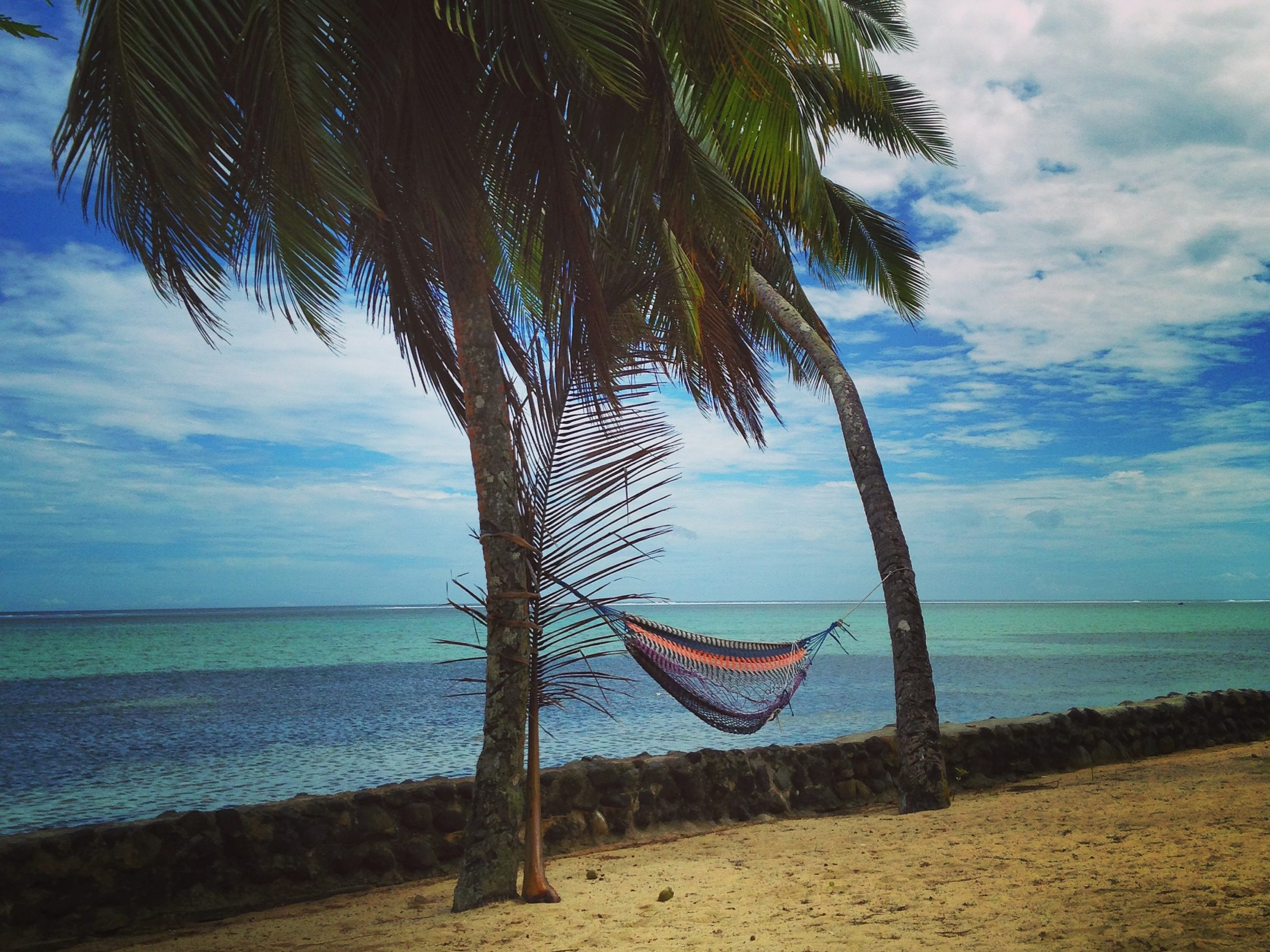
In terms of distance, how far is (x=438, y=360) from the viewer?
3535 mm

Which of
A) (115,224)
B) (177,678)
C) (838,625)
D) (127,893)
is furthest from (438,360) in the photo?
(177,678)

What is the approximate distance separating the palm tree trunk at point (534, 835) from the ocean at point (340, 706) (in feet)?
3.36

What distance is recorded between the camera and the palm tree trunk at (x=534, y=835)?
2.65 metres

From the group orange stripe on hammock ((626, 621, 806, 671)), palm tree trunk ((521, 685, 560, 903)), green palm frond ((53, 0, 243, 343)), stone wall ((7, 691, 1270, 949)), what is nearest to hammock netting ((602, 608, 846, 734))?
orange stripe on hammock ((626, 621, 806, 671))

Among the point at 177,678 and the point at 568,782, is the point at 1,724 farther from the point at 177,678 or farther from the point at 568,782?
the point at 568,782

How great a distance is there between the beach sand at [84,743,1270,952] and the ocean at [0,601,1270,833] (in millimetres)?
1075

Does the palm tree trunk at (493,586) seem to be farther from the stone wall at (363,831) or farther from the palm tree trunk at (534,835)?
the stone wall at (363,831)

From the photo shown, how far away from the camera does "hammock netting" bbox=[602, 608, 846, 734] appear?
345cm

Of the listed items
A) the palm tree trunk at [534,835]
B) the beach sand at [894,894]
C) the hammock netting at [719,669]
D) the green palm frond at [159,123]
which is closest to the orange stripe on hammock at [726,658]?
the hammock netting at [719,669]

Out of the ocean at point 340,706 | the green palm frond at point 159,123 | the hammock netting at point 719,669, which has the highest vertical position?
the green palm frond at point 159,123

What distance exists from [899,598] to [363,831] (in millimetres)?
2762

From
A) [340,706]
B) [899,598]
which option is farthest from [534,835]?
[340,706]

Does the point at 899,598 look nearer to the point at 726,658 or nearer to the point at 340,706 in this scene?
the point at 726,658

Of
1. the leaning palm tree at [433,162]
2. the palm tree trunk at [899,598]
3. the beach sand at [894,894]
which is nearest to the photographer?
the beach sand at [894,894]
